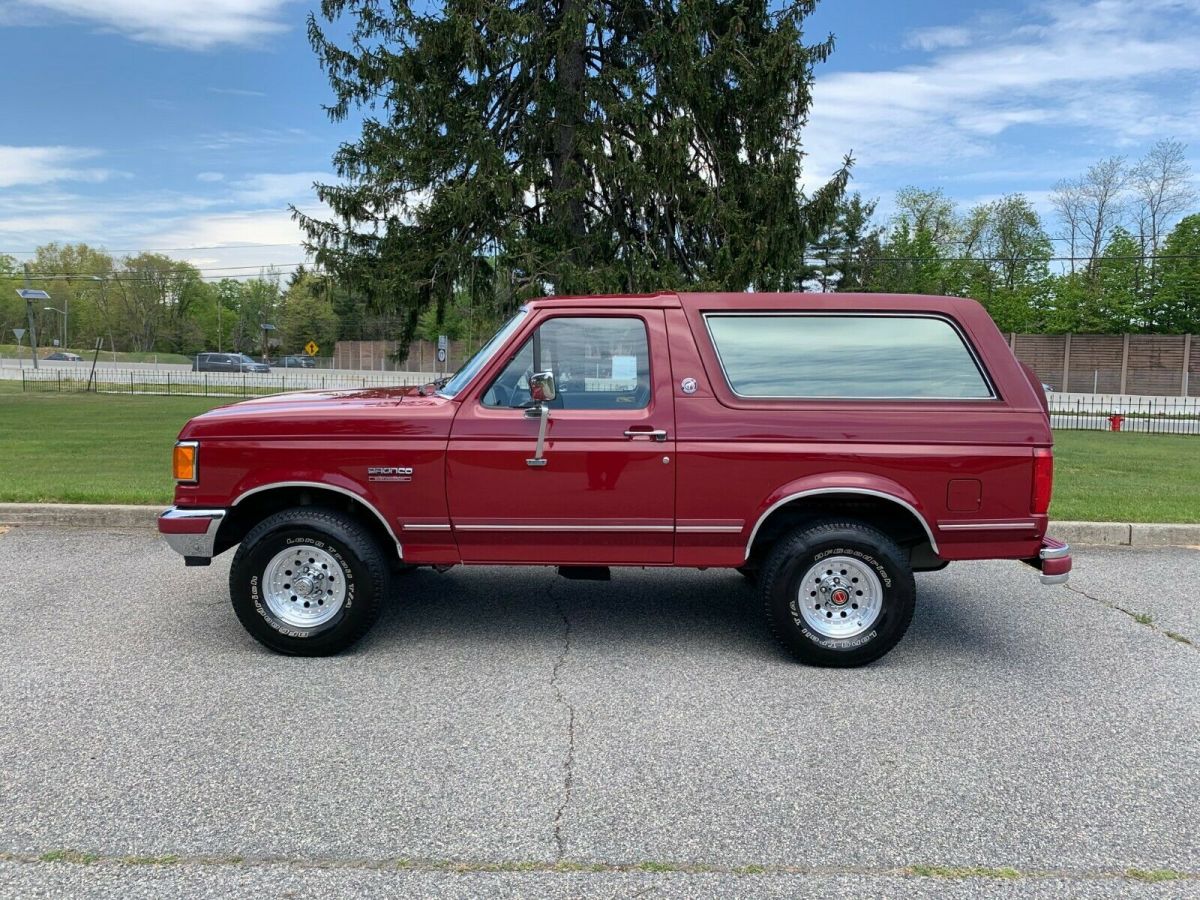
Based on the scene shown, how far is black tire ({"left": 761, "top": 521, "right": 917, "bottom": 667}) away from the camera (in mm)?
4551

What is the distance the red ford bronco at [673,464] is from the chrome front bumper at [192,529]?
0.01m

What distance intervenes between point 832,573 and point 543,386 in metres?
1.86

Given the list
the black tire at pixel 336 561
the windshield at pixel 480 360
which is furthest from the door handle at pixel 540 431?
the black tire at pixel 336 561

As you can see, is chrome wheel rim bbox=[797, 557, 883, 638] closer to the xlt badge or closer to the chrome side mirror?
the chrome side mirror

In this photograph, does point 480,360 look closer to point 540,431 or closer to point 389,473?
point 540,431

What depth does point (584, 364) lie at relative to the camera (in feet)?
15.7

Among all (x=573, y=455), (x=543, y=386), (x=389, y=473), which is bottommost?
(x=389, y=473)

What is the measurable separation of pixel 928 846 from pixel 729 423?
2.27 m

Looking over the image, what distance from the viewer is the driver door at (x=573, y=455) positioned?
458 centimetres

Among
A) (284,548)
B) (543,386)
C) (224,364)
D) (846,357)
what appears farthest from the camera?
(224,364)

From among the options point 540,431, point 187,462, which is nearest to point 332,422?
point 187,462

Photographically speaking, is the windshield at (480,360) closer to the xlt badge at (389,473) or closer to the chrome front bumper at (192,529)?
the xlt badge at (389,473)

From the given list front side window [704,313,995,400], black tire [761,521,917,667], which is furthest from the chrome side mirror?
black tire [761,521,917,667]

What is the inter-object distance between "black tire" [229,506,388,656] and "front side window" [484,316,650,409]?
1.07 m
